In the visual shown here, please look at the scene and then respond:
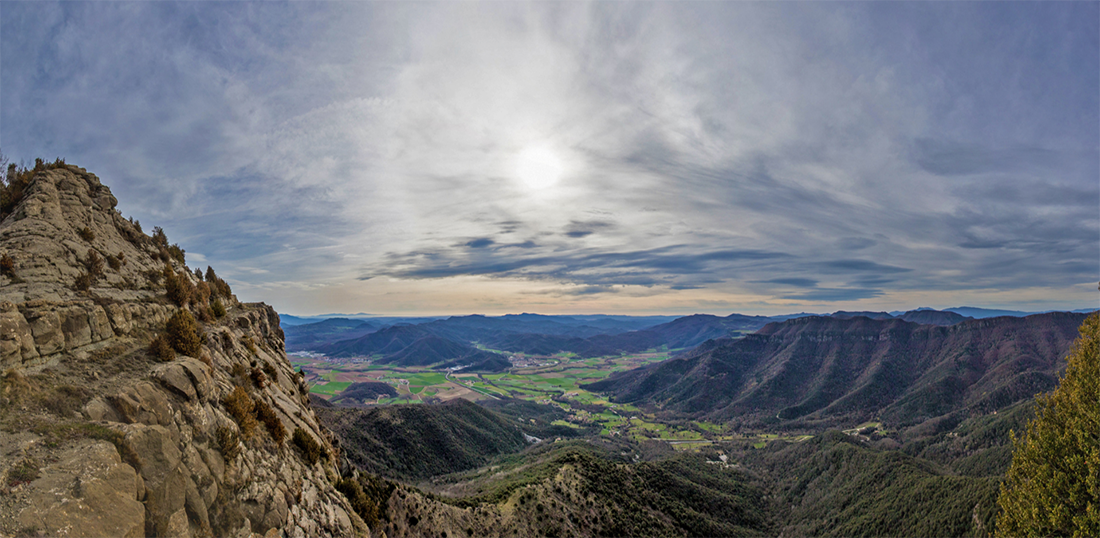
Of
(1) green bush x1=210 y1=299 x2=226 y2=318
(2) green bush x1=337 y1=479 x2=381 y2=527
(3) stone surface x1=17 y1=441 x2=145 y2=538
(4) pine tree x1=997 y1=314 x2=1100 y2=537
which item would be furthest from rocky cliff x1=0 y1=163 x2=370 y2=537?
(4) pine tree x1=997 y1=314 x2=1100 y2=537

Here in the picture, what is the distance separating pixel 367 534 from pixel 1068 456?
54.1 meters

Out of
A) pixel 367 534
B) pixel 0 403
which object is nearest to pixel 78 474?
pixel 0 403

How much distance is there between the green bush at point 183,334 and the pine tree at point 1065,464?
58.6 metres

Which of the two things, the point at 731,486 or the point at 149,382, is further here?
the point at 731,486

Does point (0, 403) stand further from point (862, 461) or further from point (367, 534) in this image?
point (862, 461)

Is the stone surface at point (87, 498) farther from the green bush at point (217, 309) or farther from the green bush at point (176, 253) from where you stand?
the green bush at point (176, 253)

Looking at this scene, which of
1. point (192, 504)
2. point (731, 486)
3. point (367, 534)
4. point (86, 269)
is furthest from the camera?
point (731, 486)

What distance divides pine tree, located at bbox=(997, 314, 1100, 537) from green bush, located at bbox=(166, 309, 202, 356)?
5862 cm

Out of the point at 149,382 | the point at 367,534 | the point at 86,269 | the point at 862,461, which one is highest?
the point at 86,269

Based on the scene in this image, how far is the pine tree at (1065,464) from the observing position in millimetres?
30000

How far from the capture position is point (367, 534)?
84.2 ft

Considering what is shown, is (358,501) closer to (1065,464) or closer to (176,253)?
(176,253)

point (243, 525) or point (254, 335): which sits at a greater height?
point (254, 335)

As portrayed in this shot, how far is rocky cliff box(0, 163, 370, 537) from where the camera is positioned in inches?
Answer: 501
